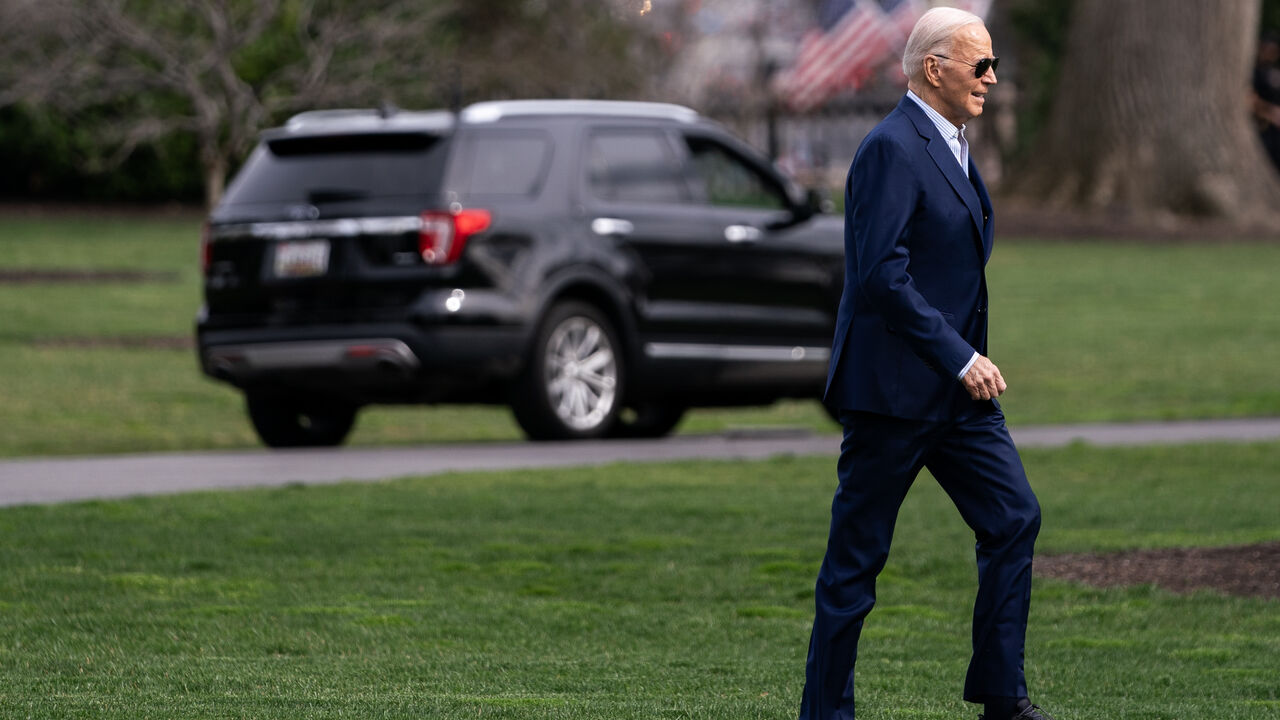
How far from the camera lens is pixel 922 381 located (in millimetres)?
5230

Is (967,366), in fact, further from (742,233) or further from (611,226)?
(742,233)

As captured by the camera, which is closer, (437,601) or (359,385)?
(437,601)

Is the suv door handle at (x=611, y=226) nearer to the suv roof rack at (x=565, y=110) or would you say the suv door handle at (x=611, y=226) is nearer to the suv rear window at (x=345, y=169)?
the suv roof rack at (x=565, y=110)

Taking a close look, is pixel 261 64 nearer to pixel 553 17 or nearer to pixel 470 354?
pixel 553 17

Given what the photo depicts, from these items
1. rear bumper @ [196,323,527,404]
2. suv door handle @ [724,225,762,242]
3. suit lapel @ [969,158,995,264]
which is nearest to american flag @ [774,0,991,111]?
suv door handle @ [724,225,762,242]

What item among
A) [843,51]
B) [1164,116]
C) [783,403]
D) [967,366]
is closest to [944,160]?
[967,366]

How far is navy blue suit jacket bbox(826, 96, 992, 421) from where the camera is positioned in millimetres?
5156

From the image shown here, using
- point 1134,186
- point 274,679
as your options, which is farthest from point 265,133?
point 1134,186

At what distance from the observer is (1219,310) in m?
26.1

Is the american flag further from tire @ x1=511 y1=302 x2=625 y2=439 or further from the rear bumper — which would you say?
the rear bumper

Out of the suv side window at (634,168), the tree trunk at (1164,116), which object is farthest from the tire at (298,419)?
the tree trunk at (1164,116)

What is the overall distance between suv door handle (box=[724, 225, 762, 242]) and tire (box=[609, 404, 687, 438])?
5.59ft

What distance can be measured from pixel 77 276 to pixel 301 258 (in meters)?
16.5

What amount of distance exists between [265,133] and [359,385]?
1.71 metres
